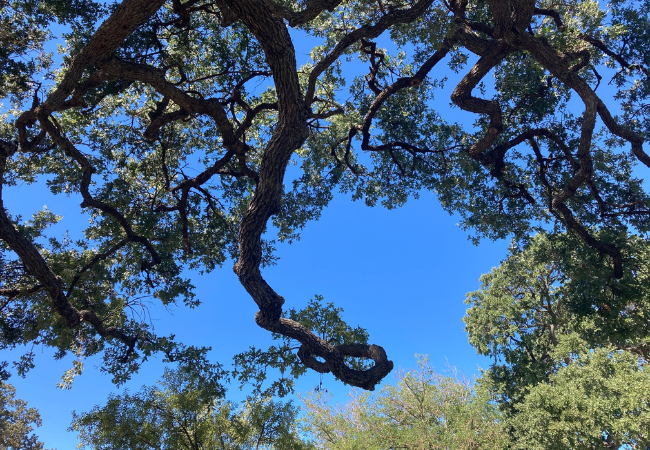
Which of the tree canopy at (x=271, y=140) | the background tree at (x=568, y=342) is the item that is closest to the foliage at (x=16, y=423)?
the tree canopy at (x=271, y=140)

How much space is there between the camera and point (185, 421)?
24.2 feet

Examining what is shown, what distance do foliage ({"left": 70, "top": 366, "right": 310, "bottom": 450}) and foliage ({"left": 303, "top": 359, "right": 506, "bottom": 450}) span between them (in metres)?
5.97

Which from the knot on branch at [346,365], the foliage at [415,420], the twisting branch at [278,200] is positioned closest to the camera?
the twisting branch at [278,200]

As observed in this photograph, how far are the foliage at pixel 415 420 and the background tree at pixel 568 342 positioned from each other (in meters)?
1.18

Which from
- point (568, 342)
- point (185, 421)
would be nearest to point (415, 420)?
point (568, 342)

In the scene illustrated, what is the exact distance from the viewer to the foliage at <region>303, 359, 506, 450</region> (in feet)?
41.7

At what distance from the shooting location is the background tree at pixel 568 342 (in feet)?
25.1

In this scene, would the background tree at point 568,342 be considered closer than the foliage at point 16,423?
Yes

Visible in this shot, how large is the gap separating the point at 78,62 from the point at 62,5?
8.03ft

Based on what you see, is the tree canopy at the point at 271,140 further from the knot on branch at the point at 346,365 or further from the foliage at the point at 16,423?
the foliage at the point at 16,423

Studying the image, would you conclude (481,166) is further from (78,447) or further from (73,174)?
(78,447)

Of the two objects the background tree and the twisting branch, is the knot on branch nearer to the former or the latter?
the twisting branch

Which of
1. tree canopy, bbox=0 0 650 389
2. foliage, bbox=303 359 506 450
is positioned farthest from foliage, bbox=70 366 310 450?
foliage, bbox=303 359 506 450

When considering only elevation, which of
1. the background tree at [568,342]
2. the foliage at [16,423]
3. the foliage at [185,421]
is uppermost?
the foliage at [16,423]
